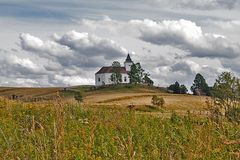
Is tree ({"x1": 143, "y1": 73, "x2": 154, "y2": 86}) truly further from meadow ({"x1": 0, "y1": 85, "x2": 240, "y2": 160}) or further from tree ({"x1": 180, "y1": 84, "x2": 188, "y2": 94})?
Answer: meadow ({"x1": 0, "y1": 85, "x2": 240, "y2": 160})

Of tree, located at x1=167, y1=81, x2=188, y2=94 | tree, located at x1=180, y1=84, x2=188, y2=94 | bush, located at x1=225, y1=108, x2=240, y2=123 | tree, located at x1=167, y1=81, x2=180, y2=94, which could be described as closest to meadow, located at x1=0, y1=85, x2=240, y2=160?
bush, located at x1=225, y1=108, x2=240, y2=123

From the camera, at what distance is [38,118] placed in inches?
630

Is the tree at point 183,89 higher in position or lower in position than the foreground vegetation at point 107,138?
higher

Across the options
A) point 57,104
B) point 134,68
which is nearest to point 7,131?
point 57,104

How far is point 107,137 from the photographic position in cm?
1037

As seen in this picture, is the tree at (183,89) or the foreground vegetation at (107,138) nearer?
the foreground vegetation at (107,138)

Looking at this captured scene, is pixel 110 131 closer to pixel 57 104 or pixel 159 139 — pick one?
pixel 159 139

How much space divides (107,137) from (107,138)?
11 centimetres

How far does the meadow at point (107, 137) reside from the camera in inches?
222

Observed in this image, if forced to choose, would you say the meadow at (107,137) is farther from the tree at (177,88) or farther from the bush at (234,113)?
the tree at (177,88)

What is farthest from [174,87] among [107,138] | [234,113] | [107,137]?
[107,138]

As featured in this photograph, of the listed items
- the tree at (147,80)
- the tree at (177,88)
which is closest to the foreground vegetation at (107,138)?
the tree at (177,88)

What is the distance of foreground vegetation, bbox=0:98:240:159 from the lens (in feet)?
18.4

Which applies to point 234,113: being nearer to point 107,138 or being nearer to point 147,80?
point 107,138
